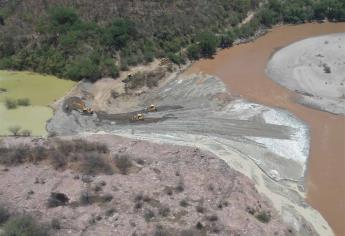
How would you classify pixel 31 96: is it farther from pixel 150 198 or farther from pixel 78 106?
pixel 150 198

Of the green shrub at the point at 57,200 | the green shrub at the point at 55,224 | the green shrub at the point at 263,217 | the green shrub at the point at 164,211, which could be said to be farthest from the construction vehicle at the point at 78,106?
the green shrub at the point at 263,217

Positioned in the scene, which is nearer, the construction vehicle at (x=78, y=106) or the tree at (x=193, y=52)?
the construction vehicle at (x=78, y=106)

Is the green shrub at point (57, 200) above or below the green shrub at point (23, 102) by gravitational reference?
below

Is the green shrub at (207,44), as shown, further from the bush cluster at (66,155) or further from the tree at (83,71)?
the bush cluster at (66,155)

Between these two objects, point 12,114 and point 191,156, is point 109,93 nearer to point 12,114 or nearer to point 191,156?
point 12,114

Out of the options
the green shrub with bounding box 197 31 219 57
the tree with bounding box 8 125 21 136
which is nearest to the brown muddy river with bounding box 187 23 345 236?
the green shrub with bounding box 197 31 219 57

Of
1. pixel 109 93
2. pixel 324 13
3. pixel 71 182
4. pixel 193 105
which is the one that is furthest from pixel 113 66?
pixel 324 13

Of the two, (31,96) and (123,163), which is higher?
(31,96)

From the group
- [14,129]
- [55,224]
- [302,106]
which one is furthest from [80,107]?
[302,106]
